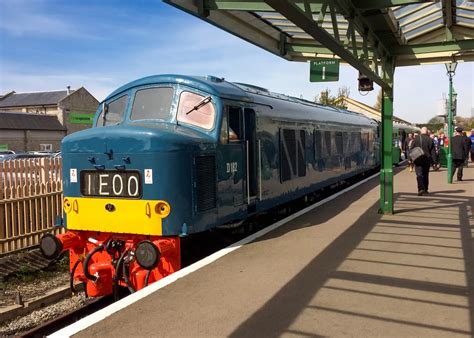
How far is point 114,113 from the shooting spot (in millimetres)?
7359

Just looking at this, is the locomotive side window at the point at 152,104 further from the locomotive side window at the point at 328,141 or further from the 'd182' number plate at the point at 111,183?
the locomotive side window at the point at 328,141

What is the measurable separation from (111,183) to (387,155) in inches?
233

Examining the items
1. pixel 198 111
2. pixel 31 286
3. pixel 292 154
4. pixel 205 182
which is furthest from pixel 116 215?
pixel 292 154

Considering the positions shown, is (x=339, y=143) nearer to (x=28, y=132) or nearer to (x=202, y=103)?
(x=202, y=103)

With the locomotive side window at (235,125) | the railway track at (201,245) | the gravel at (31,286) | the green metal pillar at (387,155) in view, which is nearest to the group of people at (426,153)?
the green metal pillar at (387,155)

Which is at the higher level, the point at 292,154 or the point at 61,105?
the point at 61,105

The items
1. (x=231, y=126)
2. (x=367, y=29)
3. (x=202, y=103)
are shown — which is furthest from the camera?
(x=367, y=29)

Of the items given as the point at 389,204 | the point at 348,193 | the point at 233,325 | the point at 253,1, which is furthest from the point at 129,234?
the point at 348,193

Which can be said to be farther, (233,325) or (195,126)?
(195,126)

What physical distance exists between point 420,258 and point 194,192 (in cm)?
308

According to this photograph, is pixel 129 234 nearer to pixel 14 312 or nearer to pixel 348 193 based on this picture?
pixel 14 312

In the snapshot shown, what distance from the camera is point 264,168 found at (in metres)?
7.92

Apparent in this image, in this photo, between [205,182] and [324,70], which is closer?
[205,182]

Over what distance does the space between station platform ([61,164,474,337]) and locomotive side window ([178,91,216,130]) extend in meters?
1.89
